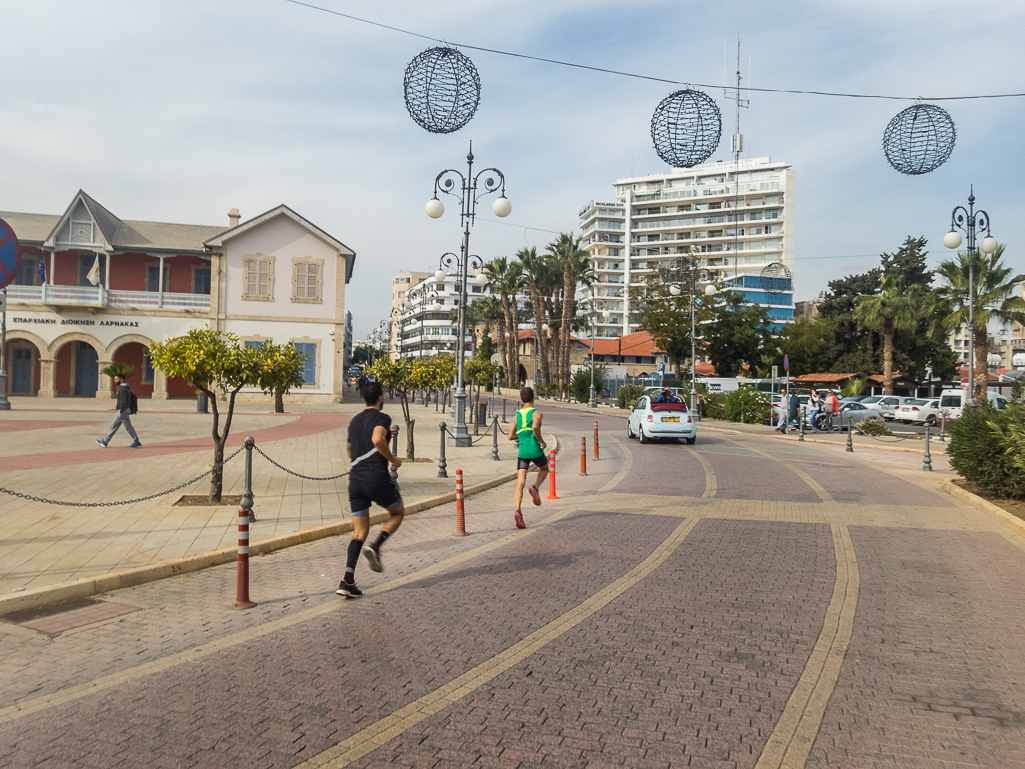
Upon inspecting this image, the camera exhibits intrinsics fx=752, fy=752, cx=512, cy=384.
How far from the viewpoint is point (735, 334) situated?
52719 millimetres

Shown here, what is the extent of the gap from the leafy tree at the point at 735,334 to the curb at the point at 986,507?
127 feet

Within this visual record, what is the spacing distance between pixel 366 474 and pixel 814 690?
385cm

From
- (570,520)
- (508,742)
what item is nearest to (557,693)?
(508,742)

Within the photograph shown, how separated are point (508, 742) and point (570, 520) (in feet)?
21.6

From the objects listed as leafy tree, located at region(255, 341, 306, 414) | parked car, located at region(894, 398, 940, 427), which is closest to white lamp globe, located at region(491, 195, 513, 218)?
leafy tree, located at region(255, 341, 306, 414)

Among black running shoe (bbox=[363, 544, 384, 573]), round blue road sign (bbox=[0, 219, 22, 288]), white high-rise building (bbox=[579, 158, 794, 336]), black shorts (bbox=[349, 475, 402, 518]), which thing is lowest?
black running shoe (bbox=[363, 544, 384, 573])

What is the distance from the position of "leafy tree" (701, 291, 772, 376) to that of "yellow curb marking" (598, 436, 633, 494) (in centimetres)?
3261

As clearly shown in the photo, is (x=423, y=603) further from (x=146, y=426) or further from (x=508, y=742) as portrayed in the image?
(x=146, y=426)

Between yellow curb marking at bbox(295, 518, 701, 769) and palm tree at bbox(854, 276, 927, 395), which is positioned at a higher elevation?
palm tree at bbox(854, 276, 927, 395)

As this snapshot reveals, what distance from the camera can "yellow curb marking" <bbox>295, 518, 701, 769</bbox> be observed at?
3715mm

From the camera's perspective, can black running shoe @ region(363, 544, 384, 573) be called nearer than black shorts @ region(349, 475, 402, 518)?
No

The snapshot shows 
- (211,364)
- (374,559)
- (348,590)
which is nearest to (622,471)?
(211,364)

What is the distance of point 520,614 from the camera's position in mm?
6004

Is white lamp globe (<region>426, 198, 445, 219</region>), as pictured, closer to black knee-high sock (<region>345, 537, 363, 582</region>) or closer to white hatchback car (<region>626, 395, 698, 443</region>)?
white hatchback car (<region>626, 395, 698, 443</region>)
